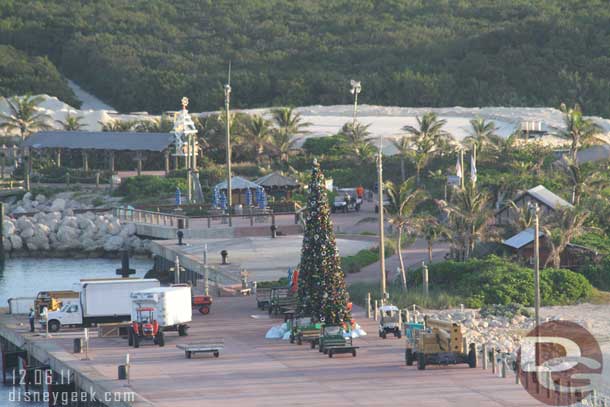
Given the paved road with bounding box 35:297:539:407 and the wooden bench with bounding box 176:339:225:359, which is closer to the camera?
the paved road with bounding box 35:297:539:407

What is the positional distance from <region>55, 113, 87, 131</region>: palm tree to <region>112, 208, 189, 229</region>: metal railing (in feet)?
88.8

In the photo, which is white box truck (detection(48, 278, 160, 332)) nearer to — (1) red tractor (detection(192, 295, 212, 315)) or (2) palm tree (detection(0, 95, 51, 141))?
(1) red tractor (detection(192, 295, 212, 315))

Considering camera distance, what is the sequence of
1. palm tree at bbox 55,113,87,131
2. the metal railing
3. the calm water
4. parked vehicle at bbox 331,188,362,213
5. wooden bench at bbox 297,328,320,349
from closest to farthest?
wooden bench at bbox 297,328,320,349 → the calm water → the metal railing → parked vehicle at bbox 331,188,362,213 → palm tree at bbox 55,113,87,131

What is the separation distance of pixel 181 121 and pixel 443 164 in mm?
14428

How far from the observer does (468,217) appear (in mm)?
48906

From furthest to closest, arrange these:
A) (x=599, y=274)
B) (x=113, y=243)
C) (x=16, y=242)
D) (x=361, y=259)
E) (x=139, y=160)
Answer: (x=139, y=160), (x=16, y=242), (x=113, y=243), (x=361, y=259), (x=599, y=274)

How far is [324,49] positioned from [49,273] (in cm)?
9649

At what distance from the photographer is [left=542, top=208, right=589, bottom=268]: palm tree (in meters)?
48.9

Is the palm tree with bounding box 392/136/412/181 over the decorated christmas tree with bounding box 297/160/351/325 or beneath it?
over

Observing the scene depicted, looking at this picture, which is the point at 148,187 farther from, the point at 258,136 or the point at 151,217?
the point at 151,217

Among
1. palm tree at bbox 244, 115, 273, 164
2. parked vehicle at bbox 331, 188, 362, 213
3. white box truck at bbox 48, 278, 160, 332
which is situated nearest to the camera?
white box truck at bbox 48, 278, 160, 332

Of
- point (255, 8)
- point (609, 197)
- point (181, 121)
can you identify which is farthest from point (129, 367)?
point (255, 8)

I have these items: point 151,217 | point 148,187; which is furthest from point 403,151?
point 151,217

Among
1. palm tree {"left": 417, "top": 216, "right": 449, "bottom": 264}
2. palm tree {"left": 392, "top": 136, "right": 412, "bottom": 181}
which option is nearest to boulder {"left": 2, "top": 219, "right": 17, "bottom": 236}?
palm tree {"left": 392, "top": 136, "right": 412, "bottom": 181}
